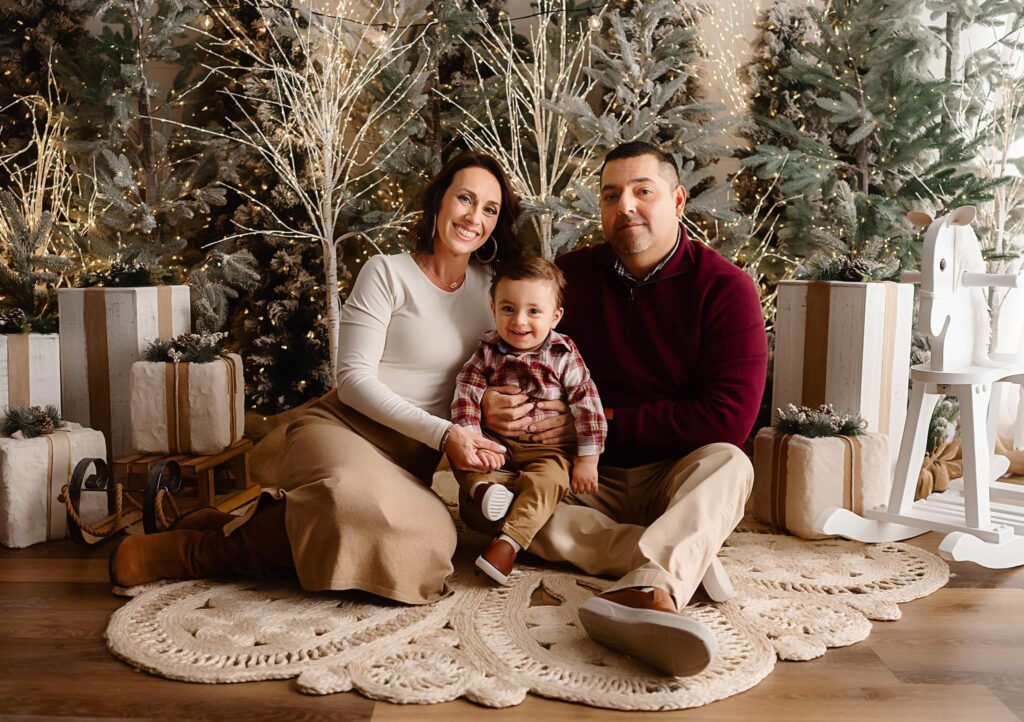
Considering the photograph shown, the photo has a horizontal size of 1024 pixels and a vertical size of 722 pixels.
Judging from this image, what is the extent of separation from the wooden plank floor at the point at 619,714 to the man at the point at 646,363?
49cm

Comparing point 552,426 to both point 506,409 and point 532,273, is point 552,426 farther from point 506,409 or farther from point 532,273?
point 532,273

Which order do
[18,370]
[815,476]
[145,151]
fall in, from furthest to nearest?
[145,151]
[18,370]
[815,476]

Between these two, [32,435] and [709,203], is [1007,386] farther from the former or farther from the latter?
[32,435]

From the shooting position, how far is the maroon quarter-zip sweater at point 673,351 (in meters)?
2.25

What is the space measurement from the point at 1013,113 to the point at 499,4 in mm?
2133

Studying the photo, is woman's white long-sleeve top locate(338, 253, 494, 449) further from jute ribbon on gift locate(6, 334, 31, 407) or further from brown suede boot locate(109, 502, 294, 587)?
jute ribbon on gift locate(6, 334, 31, 407)

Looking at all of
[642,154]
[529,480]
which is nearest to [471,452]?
[529,480]

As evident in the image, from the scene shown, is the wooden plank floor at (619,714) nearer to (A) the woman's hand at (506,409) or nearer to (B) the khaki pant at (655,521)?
(B) the khaki pant at (655,521)

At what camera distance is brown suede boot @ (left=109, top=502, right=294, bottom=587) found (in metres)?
2.05

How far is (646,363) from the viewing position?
7.76 feet

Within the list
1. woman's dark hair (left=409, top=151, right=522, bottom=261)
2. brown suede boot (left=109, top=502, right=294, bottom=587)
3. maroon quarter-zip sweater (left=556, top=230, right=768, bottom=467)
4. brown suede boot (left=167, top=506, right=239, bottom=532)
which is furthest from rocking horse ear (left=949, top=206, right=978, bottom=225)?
brown suede boot (left=167, top=506, right=239, bottom=532)

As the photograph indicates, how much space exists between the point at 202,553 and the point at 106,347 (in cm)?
113

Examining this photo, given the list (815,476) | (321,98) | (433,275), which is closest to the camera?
(433,275)

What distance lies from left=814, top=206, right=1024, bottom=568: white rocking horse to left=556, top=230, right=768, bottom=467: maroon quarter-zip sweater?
457mm
